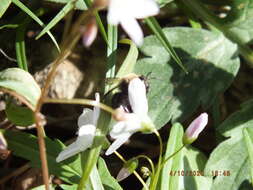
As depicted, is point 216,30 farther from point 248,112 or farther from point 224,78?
point 248,112

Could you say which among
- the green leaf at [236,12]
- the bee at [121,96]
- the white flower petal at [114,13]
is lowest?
the green leaf at [236,12]

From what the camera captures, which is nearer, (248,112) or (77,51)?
(248,112)

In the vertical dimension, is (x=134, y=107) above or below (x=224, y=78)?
above

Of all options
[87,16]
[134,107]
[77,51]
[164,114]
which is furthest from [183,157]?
[87,16]

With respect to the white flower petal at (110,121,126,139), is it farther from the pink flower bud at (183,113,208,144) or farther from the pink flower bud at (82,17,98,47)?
the pink flower bud at (82,17,98,47)
